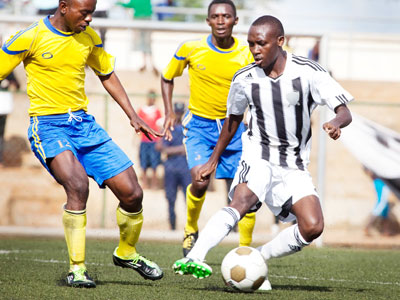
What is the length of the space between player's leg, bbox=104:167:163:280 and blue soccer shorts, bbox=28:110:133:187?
0.36 feet

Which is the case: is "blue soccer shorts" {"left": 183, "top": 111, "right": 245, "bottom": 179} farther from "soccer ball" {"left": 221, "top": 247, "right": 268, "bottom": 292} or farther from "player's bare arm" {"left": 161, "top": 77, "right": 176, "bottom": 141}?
"soccer ball" {"left": 221, "top": 247, "right": 268, "bottom": 292}

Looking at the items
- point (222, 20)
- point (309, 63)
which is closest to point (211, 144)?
point (222, 20)

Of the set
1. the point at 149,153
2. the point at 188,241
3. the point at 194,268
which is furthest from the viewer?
the point at 149,153

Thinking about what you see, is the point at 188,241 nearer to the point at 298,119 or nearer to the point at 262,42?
the point at 298,119

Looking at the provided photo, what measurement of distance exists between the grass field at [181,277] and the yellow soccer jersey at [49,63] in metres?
1.49

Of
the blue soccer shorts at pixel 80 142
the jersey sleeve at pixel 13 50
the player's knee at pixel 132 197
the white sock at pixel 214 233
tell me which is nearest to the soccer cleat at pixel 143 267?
the player's knee at pixel 132 197

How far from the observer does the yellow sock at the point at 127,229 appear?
20.0ft

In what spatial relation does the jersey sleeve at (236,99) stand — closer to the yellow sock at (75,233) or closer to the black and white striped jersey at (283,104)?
the black and white striped jersey at (283,104)

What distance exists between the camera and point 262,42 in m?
5.51

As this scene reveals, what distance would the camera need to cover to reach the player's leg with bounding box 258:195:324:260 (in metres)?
5.51

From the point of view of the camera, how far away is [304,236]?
5.57 meters

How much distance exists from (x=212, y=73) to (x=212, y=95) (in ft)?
0.77

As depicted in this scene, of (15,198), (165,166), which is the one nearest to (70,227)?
(165,166)

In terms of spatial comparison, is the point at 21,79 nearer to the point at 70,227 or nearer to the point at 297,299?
the point at 70,227
